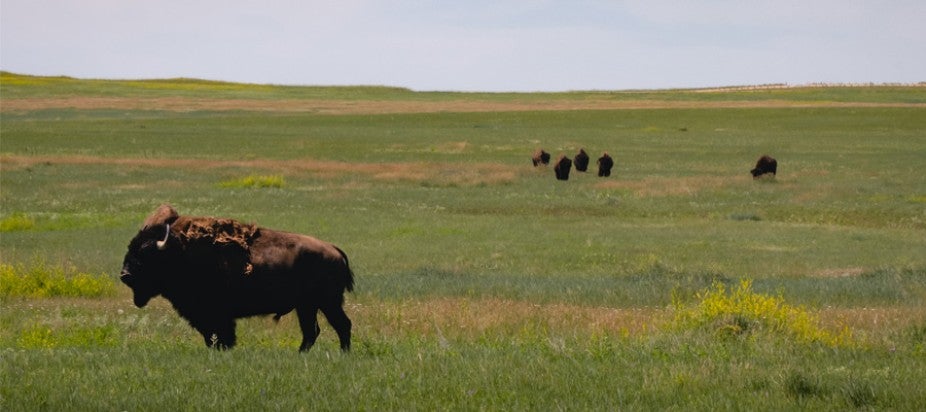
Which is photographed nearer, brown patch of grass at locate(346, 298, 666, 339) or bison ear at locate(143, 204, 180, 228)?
bison ear at locate(143, 204, 180, 228)

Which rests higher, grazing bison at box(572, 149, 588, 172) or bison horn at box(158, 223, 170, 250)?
bison horn at box(158, 223, 170, 250)

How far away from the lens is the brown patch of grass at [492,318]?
1316 cm

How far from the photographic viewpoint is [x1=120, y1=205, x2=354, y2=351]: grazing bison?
1063cm

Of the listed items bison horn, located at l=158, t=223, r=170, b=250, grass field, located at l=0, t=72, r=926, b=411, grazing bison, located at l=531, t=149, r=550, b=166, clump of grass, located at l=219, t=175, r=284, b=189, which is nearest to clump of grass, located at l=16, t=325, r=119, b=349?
grass field, located at l=0, t=72, r=926, b=411

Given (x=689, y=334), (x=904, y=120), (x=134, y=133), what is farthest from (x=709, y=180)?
(x=904, y=120)

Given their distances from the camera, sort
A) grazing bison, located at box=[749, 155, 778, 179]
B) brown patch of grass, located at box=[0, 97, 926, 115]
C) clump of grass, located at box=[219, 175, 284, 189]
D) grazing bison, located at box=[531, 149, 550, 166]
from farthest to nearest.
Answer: brown patch of grass, located at box=[0, 97, 926, 115], grazing bison, located at box=[531, 149, 550, 166], grazing bison, located at box=[749, 155, 778, 179], clump of grass, located at box=[219, 175, 284, 189]

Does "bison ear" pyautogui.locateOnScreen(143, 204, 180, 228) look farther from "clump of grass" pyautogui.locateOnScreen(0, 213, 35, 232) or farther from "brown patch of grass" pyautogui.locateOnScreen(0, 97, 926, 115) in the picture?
"brown patch of grass" pyautogui.locateOnScreen(0, 97, 926, 115)

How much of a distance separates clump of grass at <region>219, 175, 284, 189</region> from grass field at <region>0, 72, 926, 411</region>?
11 centimetres

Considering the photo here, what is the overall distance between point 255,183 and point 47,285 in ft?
85.5

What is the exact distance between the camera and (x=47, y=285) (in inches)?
691

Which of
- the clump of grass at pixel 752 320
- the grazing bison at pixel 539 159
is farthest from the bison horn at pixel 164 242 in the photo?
the grazing bison at pixel 539 159

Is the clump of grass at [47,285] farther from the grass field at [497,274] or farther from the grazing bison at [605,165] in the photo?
the grazing bison at [605,165]

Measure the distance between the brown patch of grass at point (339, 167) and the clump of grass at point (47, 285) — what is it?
27.6m

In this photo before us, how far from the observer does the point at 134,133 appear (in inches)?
3056
